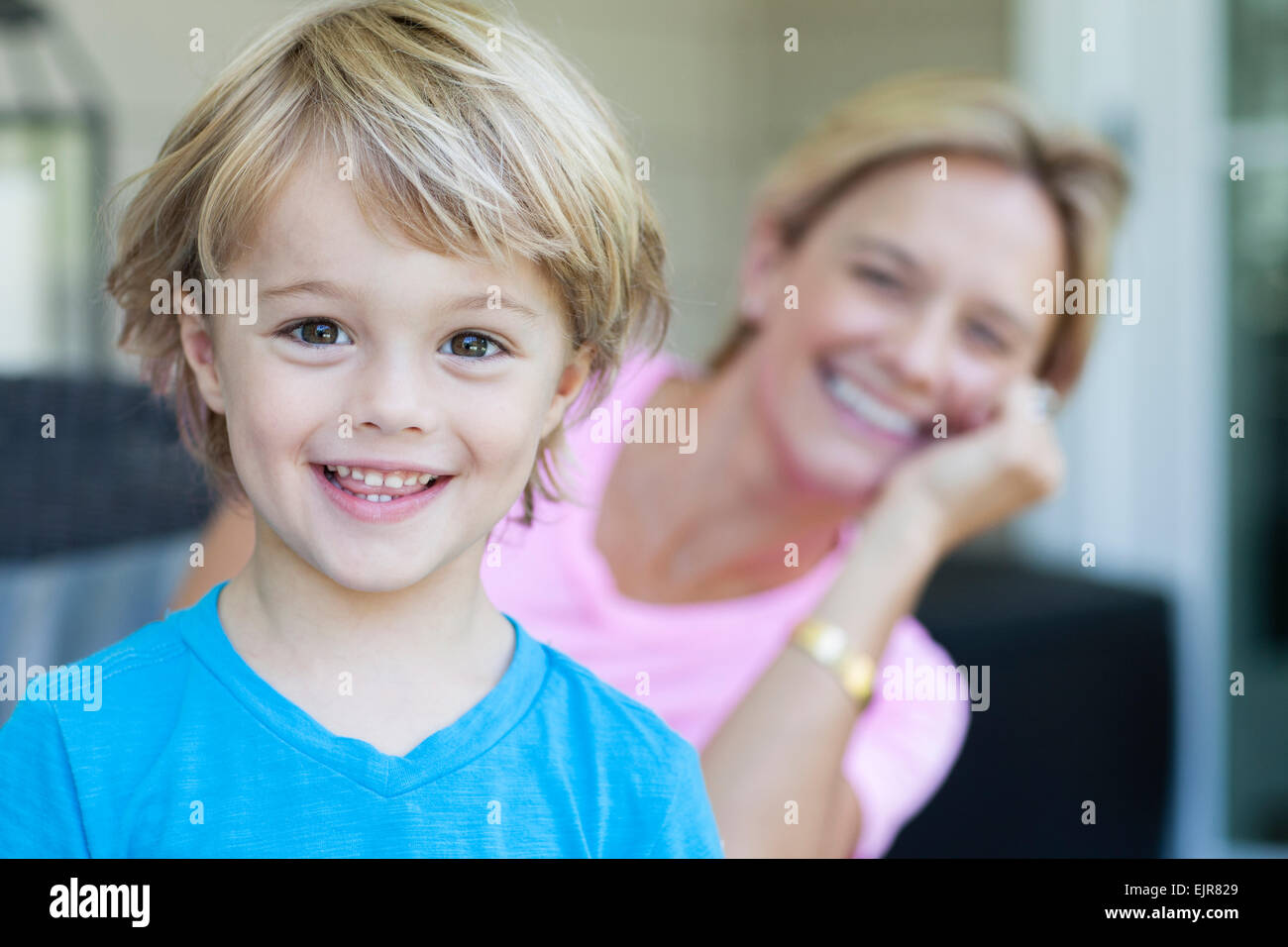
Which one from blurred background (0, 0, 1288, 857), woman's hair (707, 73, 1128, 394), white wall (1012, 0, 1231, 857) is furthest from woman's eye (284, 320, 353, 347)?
white wall (1012, 0, 1231, 857)

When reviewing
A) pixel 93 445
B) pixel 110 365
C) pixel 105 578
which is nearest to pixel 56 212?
pixel 110 365

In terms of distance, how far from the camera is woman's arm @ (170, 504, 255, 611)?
1.84ft

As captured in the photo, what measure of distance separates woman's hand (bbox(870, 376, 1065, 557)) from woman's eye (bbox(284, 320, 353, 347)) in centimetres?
53

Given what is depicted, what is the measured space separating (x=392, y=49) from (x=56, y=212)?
7.16 feet

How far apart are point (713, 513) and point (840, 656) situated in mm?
370

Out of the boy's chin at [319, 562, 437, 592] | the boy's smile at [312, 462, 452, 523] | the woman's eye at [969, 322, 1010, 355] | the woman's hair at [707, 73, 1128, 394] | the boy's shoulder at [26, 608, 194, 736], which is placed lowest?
the boy's shoulder at [26, 608, 194, 736]

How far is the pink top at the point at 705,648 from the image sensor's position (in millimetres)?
900

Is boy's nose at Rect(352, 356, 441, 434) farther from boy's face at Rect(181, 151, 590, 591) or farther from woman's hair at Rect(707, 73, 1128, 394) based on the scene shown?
woman's hair at Rect(707, 73, 1128, 394)

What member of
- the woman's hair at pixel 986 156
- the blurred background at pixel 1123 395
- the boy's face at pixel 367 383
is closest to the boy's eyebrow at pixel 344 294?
the boy's face at pixel 367 383

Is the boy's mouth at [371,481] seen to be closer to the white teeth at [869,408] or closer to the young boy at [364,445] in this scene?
the young boy at [364,445]

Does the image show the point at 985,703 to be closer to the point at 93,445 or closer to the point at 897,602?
the point at 897,602

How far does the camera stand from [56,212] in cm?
234

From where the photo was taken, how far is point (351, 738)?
0.47m

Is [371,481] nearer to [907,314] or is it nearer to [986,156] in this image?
[907,314]
